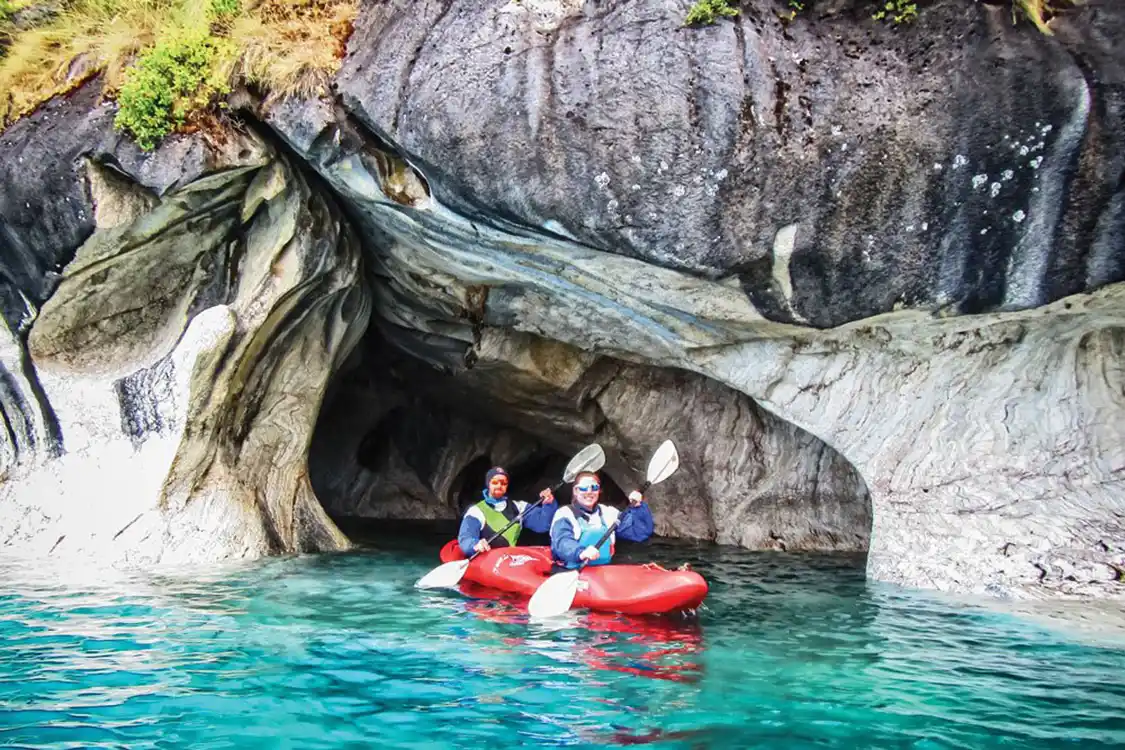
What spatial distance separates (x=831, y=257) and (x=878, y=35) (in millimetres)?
1908

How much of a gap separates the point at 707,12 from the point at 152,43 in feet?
19.1

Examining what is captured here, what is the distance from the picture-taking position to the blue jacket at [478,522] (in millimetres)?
9273

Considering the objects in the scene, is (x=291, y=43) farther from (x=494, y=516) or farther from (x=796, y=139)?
(x=494, y=516)

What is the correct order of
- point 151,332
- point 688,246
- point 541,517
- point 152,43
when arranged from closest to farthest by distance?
point 688,246 → point 152,43 → point 151,332 → point 541,517

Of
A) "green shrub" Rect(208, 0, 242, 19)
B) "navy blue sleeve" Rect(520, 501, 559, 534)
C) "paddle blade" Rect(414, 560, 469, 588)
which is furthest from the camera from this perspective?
"navy blue sleeve" Rect(520, 501, 559, 534)

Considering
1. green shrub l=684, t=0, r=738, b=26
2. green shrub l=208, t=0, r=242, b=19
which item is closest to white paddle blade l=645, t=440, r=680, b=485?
green shrub l=684, t=0, r=738, b=26

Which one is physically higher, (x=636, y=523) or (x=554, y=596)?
(x=636, y=523)

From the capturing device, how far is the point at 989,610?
775 cm

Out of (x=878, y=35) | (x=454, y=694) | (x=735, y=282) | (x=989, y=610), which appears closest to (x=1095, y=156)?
(x=878, y=35)

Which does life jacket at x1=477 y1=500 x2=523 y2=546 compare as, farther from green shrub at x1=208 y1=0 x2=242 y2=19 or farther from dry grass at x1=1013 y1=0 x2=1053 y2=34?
dry grass at x1=1013 y1=0 x2=1053 y2=34

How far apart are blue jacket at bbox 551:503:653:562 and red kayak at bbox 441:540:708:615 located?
1.02 feet

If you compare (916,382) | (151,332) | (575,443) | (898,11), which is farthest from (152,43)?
(916,382)

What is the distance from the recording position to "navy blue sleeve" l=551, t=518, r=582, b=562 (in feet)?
27.4

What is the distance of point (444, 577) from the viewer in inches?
346
